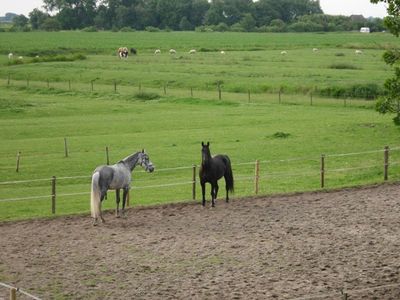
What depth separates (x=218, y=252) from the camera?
1664cm

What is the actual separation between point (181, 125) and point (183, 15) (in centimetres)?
14552

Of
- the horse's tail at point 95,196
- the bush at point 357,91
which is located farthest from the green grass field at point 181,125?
the horse's tail at point 95,196

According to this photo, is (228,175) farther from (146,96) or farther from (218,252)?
(146,96)

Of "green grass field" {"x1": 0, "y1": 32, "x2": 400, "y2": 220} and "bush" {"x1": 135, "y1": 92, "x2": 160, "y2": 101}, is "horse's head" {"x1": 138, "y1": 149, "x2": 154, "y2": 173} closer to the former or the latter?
"green grass field" {"x1": 0, "y1": 32, "x2": 400, "y2": 220}

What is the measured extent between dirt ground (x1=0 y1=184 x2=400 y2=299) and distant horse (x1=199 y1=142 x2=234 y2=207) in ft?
1.89

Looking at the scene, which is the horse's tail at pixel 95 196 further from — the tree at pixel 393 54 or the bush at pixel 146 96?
the bush at pixel 146 96

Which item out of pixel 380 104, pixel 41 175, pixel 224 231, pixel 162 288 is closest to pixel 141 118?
pixel 41 175

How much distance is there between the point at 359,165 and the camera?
28000 millimetres

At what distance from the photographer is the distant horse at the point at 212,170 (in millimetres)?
20266

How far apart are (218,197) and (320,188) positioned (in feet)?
11.1

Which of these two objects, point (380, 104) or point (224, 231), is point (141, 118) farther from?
point (224, 231)

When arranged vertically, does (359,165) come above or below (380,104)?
below

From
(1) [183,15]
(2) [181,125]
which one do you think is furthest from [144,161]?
(1) [183,15]

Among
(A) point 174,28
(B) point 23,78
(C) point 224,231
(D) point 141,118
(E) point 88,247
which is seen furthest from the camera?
(A) point 174,28
